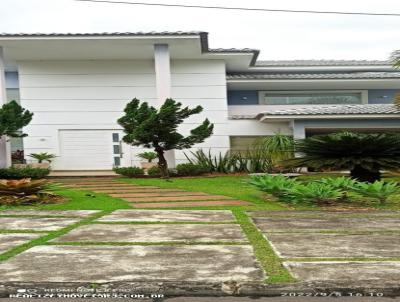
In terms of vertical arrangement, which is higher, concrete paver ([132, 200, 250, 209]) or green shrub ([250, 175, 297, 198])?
green shrub ([250, 175, 297, 198])

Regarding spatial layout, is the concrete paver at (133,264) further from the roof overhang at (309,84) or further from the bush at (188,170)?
the roof overhang at (309,84)

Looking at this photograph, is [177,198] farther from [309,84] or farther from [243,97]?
[309,84]

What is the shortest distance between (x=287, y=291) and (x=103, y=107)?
16943 millimetres

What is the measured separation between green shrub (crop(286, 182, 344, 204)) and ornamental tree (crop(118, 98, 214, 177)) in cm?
594

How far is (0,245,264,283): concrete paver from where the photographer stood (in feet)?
12.0

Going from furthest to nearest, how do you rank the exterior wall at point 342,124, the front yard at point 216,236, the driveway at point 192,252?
1. the exterior wall at point 342,124
2. the front yard at point 216,236
3. the driveway at point 192,252

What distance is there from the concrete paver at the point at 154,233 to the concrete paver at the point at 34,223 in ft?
1.57

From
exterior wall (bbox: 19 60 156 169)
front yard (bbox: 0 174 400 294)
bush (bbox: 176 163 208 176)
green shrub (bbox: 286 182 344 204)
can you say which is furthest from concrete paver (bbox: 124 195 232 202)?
exterior wall (bbox: 19 60 156 169)

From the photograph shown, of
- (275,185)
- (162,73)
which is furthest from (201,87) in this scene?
(275,185)

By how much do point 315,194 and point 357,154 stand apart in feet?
8.50

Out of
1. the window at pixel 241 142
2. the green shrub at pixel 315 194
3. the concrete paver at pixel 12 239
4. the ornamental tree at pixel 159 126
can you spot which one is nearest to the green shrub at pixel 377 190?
the green shrub at pixel 315 194

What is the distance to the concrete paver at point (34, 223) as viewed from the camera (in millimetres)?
6137

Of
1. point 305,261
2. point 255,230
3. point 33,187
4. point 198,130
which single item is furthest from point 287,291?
point 198,130

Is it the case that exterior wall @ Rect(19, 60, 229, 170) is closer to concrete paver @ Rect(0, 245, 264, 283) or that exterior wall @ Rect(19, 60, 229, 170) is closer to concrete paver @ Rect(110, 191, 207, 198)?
concrete paver @ Rect(110, 191, 207, 198)
